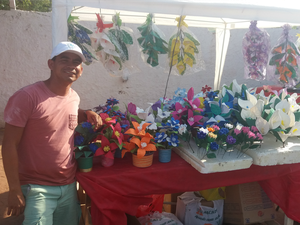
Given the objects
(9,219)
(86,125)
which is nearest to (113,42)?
(86,125)

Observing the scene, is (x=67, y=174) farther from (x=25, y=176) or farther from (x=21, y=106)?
(x=21, y=106)

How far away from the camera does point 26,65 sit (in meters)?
4.62

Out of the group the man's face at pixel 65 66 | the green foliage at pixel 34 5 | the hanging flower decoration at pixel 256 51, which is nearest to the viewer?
the man's face at pixel 65 66

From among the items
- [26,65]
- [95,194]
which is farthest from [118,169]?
[26,65]

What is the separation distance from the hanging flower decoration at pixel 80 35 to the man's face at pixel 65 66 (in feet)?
1.67

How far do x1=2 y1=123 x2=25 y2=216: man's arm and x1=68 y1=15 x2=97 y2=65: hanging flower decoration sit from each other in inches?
34.8

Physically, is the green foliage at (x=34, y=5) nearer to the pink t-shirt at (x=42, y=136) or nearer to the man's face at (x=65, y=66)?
the man's face at (x=65, y=66)

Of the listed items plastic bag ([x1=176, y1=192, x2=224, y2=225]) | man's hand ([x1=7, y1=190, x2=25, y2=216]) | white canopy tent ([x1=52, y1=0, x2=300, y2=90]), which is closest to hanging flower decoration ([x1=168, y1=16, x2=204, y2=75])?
white canopy tent ([x1=52, y1=0, x2=300, y2=90])

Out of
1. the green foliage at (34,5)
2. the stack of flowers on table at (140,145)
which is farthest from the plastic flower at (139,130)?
the green foliage at (34,5)

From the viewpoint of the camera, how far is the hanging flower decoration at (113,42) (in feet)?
6.44

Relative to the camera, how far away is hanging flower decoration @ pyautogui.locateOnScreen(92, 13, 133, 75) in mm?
1963

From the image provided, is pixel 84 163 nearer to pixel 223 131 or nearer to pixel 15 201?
pixel 15 201

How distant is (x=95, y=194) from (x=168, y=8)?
1290 millimetres

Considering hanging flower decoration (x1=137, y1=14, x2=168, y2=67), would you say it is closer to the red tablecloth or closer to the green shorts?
the red tablecloth
